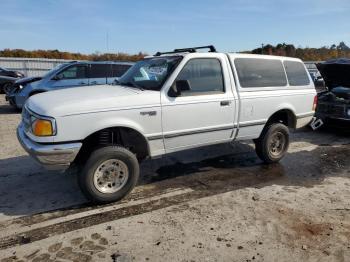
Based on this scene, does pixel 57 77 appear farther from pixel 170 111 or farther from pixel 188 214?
pixel 188 214

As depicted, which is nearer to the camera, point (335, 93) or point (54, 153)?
point (54, 153)

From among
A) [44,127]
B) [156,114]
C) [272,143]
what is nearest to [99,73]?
[272,143]

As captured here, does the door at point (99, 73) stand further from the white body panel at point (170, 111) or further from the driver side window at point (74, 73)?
the white body panel at point (170, 111)

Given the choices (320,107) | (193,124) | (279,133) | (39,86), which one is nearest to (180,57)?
(193,124)

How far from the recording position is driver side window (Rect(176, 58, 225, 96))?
497cm

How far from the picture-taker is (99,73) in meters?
11.4

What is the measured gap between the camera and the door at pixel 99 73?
36.8ft

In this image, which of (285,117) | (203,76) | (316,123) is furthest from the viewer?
(316,123)

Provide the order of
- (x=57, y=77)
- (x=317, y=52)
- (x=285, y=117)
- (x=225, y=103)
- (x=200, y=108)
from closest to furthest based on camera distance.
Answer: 1. (x=200, y=108)
2. (x=225, y=103)
3. (x=285, y=117)
4. (x=57, y=77)
5. (x=317, y=52)

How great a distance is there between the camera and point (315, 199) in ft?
15.8

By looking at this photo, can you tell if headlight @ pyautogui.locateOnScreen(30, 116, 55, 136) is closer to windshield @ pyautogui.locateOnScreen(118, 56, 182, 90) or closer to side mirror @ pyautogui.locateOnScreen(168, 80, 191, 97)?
windshield @ pyautogui.locateOnScreen(118, 56, 182, 90)

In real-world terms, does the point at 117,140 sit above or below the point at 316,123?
above

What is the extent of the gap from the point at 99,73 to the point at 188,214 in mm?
8096

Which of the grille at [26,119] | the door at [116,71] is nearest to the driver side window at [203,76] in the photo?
the grille at [26,119]
